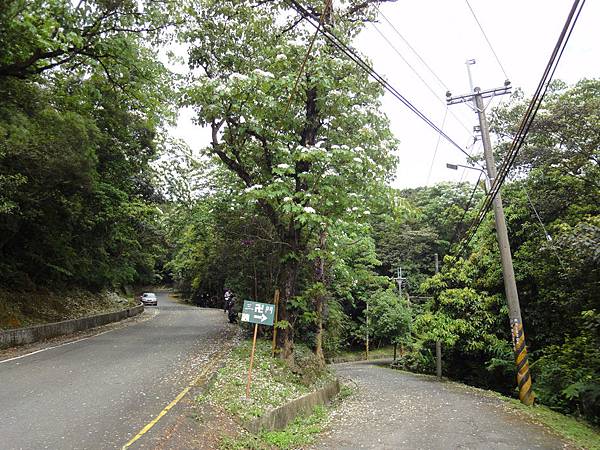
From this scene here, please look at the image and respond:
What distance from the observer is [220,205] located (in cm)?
1439

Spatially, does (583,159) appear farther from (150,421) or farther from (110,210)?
(110,210)

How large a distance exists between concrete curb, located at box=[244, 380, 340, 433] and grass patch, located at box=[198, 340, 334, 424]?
144 mm

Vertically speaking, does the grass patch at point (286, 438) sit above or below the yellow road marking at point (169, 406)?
below

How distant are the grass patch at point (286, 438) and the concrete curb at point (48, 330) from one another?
8.62 metres

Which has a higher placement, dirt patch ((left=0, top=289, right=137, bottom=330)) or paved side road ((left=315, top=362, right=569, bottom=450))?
dirt patch ((left=0, top=289, right=137, bottom=330))

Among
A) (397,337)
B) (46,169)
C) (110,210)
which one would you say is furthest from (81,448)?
(397,337)

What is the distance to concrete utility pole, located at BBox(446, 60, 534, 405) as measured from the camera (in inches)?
458

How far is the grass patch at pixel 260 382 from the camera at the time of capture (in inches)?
315

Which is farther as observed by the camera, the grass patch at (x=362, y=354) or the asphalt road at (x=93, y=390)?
the grass patch at (x=362, y=354)

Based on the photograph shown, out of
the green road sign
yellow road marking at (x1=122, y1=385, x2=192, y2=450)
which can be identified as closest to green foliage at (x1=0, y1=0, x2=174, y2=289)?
the green road sign

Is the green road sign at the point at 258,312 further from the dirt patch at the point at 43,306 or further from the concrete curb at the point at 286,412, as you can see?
the dirt patch at the point at 43,306

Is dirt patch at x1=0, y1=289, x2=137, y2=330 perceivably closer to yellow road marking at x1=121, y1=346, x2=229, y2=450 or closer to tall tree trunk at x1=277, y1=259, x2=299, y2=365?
yellow road marking at x1=121, y1=346, x2=229, y2=450

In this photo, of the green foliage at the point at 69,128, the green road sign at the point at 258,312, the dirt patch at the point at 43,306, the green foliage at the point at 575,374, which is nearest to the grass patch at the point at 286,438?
the green road sign at the point at 258,312

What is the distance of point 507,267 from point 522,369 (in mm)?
2717
